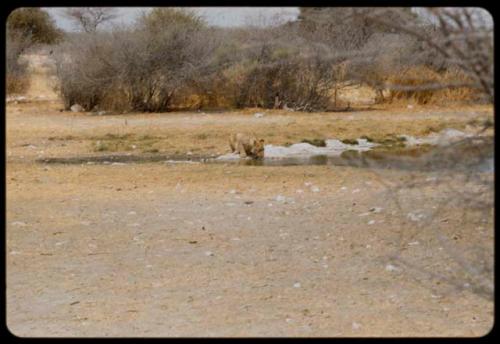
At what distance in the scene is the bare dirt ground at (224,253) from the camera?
5465 millimetres

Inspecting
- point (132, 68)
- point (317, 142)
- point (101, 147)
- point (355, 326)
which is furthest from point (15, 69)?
point (355, 326)

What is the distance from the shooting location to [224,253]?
736 centimetres

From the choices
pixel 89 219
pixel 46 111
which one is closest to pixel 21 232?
pixel 89 219

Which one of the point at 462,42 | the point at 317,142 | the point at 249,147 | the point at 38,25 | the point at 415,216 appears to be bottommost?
the point at 38,25

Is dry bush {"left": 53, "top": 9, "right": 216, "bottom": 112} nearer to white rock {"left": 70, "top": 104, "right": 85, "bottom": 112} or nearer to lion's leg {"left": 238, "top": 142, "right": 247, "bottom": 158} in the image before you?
white rock {"left": 70, "top": 104, "right": 85, "bottom": 112}

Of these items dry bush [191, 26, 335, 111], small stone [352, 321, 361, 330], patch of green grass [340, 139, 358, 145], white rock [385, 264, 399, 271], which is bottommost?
dry bush [191, 26, 335, 111]

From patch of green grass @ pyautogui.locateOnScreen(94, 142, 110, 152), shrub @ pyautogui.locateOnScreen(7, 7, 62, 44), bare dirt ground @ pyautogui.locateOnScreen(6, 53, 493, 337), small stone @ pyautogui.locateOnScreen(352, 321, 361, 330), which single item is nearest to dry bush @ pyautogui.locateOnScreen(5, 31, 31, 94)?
shrub @ pyautogui.locateOnScreen(7, 7, 62, 44)

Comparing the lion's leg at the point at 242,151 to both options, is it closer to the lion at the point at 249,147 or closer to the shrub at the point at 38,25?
the lion at the point at 249,147

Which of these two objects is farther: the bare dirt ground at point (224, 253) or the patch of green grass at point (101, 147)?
the patch of green grass at point (101, 147)

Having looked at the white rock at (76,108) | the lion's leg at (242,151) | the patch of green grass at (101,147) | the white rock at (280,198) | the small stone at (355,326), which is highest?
the small stone at (355,326)

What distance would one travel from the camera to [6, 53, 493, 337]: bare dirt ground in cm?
546

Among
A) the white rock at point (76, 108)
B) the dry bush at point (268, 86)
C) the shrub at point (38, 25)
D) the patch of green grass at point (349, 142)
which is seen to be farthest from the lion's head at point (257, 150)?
the shrub at point (38, 25)

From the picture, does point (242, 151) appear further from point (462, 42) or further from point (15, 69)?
point (15, 69)

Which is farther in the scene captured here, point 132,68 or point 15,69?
point 15,69
